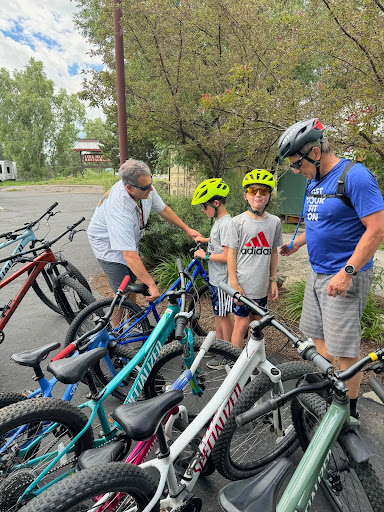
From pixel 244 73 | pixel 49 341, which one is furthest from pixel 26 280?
pixel 244 73

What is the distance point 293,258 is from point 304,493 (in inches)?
200

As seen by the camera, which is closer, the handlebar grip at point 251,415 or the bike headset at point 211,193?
the handlebar grip at point 251,415

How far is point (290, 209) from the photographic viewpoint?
1111cm

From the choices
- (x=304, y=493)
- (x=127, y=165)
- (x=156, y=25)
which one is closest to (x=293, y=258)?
(x=127, y=165)

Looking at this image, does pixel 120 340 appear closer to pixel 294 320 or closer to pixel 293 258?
pixel 294 320

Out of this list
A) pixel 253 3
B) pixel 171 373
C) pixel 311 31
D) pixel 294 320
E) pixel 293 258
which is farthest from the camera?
pixel 293 258

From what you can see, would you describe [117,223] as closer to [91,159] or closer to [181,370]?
[181,370]

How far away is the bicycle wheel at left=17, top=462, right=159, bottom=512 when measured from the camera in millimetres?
1312

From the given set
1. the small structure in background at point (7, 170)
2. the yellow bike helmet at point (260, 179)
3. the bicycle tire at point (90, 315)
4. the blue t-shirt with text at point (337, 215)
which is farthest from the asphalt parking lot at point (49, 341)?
the small structure in background at point (7, 170)

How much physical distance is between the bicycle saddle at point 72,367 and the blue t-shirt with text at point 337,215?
1701 mm

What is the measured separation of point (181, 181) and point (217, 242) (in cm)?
1070

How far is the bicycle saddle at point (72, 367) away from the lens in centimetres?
187

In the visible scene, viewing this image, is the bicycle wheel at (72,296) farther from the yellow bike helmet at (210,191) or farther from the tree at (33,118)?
the tree at (33,118)

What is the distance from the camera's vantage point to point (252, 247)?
3029mm
